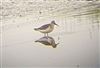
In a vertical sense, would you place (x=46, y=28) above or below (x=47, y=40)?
above

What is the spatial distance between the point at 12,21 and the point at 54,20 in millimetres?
380

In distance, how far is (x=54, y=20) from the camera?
5.32 feet

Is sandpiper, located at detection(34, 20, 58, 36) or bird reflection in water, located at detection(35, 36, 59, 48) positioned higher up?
sandpiper, located at detection(34, 20, 58, 36)

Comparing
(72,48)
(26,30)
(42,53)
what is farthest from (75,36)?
(26,30)

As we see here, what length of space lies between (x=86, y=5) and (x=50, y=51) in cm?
54

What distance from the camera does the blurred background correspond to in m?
1.59

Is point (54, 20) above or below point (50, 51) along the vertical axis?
above

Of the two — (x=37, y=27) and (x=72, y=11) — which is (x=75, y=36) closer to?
(x=72, y=11)

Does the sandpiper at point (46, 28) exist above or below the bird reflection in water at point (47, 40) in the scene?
above

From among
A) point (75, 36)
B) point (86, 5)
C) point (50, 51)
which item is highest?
point (86, 5)

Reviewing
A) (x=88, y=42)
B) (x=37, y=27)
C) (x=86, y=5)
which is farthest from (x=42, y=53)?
(x=86, y=5)

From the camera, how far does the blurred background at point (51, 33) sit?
159 centimetres

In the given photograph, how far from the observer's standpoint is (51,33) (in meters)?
1.63

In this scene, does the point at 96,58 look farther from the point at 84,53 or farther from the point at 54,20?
the point at 54,20
